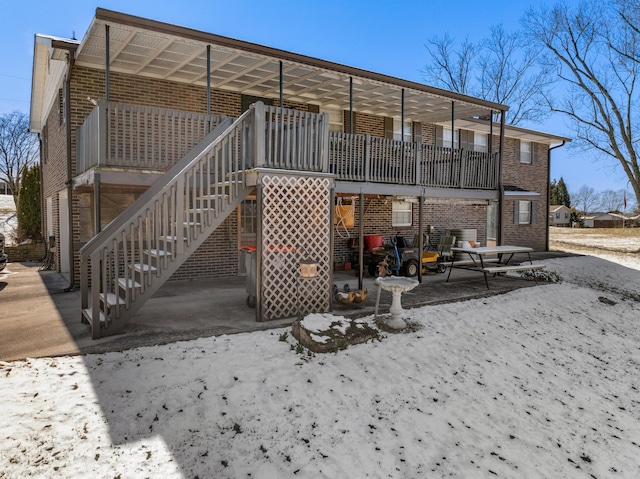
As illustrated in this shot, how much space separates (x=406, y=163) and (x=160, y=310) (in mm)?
6362

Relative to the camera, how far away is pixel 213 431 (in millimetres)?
3951

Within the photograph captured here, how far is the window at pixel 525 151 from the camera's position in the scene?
18234mm

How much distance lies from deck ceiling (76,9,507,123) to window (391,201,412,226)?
3080 millimetres

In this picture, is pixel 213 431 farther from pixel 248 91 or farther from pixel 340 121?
pixel 340 121

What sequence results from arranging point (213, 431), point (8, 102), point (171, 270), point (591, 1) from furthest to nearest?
point (8, 102), point (591, 1), point (171, 270), point (213, 431)

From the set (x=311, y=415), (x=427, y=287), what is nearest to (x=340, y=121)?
(x=427, y=287)

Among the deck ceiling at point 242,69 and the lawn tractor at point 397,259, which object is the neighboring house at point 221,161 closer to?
the deck ceiling at point 242,69

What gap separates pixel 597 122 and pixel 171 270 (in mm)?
25298

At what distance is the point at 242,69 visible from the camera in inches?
365

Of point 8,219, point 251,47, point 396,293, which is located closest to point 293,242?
point 396,293

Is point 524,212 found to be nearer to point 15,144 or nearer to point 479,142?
point 479,142

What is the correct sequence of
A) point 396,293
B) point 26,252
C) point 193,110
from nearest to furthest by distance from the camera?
point 396,293, point 193,110, point 26,252

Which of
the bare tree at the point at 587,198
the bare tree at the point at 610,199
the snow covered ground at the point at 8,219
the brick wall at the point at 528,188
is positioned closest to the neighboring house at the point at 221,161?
the brick wall at the point at 528,188

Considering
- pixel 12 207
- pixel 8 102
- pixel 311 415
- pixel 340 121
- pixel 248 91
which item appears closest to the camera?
pixel 311 415
